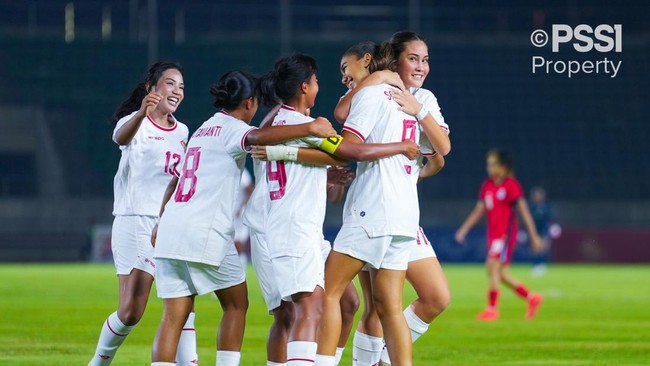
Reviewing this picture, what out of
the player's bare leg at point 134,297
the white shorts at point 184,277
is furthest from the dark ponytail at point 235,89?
the player's bare leg at point 134,297

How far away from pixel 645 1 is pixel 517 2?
4.37m

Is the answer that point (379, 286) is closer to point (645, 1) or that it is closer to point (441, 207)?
point (441, 207)

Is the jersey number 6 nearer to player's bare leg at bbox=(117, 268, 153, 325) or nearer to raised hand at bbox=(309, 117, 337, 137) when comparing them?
raised hand at bbox=(309, 117, 337, 137)

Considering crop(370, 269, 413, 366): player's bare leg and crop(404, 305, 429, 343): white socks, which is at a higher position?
crop(370, 269, 413, 366): player's bare leg

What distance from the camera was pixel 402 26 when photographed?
40.6 m

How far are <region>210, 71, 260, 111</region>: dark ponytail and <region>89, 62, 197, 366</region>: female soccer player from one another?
0.95 meters

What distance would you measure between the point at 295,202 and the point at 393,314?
879 millimetres

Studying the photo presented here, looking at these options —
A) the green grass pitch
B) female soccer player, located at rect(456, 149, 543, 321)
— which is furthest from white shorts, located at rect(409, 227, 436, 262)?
female soccer player, located at rect(456, 149, 543, 321)

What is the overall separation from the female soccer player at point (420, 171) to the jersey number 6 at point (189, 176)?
0.86 metres

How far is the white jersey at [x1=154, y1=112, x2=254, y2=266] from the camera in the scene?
6.95 m

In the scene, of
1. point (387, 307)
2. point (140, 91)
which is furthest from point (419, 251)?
point (140, 91)

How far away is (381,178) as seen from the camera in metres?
6.94

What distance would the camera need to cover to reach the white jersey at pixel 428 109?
24.0 feet

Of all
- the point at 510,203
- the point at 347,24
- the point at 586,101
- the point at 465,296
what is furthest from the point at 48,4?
the point at 510,203
